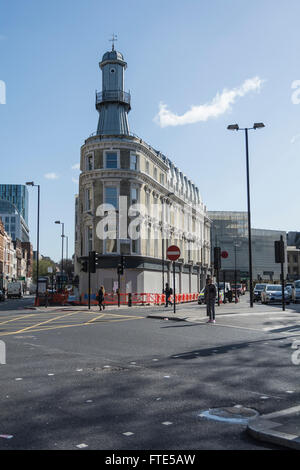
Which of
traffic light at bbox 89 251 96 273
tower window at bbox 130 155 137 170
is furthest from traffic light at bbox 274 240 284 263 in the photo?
tower window at bbox 130 155 137 170

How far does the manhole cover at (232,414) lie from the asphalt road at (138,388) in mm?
115

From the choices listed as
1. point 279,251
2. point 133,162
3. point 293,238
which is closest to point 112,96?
point 133,162

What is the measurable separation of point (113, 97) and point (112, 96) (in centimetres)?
20

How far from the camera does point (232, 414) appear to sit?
558 centimetres

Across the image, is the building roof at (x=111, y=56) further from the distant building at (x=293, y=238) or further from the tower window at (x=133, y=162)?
the distant building at (x=293, y=238)

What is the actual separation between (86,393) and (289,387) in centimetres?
303

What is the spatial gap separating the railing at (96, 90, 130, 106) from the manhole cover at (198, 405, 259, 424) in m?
47.4

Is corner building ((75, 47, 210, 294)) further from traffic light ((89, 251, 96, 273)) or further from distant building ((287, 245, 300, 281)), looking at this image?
distant building ((287, 245, 300, 281))

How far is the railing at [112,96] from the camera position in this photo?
50138 millimetres

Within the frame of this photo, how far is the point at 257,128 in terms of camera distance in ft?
98.6

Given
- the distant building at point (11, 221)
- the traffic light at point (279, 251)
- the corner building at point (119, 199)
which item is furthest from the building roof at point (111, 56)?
the distant building at point (11, 221)

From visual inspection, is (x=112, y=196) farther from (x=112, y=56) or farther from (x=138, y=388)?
(x=138, y=388)

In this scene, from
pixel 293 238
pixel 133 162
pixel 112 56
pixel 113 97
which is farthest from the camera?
pixel 293 238
